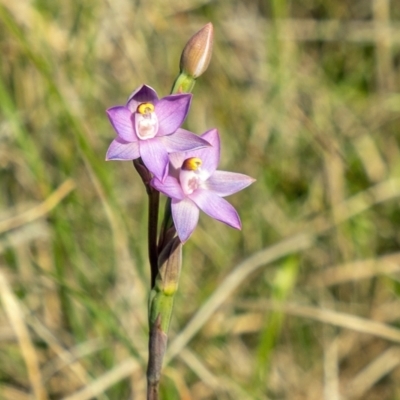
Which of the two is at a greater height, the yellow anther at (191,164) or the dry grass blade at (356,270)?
the dry grass blade at (356,270)

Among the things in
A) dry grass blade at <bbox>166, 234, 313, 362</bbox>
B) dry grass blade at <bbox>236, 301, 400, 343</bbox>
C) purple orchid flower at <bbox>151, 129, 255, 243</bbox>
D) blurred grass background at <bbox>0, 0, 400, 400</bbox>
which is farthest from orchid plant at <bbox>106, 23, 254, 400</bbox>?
dry grass blade at <bbox>236, 301, 400, 343</bbox>

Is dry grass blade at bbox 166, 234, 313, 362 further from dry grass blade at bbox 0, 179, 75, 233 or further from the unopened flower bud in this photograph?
the unopened flower bud

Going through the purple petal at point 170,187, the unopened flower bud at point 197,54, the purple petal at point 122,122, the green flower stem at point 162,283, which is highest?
the unopened flower bud at point 197,54

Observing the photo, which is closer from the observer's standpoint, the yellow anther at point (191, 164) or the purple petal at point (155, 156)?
the purple petal at point (155, 156)

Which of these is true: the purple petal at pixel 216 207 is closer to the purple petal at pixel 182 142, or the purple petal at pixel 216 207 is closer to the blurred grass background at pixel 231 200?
the purple petal at pixel 182 142

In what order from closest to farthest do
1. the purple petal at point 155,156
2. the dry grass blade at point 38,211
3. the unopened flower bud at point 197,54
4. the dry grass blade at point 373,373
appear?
the purple petal at point 155,156, the unopened flower bud at point 197,54, the dry grass blade at point 38,211, the dry grass blade at point 373,373

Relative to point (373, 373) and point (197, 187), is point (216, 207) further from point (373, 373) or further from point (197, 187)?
point (373, 373)

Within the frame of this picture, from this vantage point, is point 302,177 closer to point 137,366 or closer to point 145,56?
point 145,56

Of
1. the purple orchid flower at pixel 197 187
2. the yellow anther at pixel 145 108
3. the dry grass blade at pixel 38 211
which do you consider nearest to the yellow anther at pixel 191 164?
the purple orchid flower at pixel 197 187
